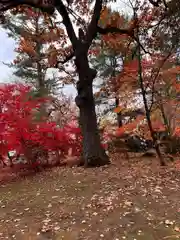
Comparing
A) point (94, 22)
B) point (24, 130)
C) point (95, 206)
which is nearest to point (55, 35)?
point (94, 22)

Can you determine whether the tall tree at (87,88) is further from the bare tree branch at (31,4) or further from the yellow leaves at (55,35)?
the yellow leaves at (55,35)

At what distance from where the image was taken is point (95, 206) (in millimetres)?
4484

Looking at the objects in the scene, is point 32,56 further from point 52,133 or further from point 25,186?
point 25,186

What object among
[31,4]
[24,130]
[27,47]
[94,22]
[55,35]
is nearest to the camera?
[31,4]

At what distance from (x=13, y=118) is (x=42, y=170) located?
1.86 metres

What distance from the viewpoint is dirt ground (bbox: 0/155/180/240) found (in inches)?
145

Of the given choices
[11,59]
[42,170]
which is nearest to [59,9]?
[42,170]

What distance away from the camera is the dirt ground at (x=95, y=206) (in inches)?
145

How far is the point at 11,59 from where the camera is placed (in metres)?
15.4

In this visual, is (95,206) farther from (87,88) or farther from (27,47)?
(27,47)

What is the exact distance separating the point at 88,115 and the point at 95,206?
10.7ft

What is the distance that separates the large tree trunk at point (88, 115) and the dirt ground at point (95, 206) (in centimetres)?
70

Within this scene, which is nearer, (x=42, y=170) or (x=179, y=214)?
(x=179, y=214)

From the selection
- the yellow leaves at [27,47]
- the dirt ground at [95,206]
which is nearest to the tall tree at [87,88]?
the dirt ground at [95,206]
